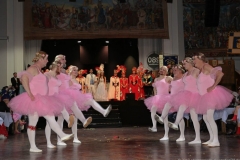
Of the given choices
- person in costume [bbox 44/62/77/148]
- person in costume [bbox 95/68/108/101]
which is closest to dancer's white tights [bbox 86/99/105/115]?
person in costume [bbox 44/62/77/148]

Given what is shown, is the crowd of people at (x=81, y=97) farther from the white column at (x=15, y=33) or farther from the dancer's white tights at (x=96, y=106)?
the white column at (x=15, y=33)

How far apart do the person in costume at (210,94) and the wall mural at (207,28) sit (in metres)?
13.4

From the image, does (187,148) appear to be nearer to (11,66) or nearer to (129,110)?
(129,110)

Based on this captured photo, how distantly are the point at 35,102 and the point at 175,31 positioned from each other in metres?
15.1

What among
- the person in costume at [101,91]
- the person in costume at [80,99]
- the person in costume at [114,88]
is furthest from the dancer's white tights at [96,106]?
the person in costume at [101,91]

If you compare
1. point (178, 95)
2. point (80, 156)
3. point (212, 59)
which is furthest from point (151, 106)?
point (212, 59)

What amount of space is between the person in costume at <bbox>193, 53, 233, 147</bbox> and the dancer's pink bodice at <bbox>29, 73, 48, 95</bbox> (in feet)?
8.50

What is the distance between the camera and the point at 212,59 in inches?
832

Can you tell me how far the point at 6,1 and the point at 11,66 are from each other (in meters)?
2.93

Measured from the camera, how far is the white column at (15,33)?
2070cm

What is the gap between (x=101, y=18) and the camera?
21.8 metres

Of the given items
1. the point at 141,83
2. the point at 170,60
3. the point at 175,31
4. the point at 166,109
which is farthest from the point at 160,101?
the point at 175,31

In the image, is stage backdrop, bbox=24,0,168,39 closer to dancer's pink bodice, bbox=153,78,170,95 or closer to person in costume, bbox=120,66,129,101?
person in costume, bbox=120,66,129,101

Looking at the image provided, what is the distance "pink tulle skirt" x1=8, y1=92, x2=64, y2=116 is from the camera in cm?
731
